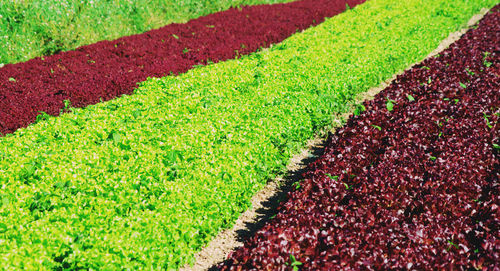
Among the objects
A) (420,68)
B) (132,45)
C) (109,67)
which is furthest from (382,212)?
(132,45)

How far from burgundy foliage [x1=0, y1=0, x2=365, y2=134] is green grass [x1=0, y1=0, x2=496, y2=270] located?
1.68m

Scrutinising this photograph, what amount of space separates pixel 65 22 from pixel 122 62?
13.6ft

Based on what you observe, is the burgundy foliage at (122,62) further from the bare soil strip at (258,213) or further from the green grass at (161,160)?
the bare soil strip at (258,213)

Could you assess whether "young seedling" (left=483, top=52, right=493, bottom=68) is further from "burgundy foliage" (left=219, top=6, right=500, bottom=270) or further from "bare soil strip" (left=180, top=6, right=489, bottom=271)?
"bare soil strip" (left=180, top=6, right=489, bottom=271)

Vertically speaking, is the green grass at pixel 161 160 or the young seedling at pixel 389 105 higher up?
the green grass at pixel 161 160

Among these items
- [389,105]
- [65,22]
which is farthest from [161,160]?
[65,22]

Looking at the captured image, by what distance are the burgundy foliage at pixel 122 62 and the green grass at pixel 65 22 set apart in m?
1.66

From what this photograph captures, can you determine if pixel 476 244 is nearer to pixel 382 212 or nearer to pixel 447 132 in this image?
pixel 382 212

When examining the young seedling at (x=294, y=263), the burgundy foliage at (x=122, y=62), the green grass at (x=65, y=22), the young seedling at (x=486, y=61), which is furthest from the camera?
the green grass at (x=65, y=22)

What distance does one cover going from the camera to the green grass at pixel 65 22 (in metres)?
13.3

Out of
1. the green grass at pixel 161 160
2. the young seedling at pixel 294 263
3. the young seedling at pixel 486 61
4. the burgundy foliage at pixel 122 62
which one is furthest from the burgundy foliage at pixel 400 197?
the burgundy foliage at pixel 122 62

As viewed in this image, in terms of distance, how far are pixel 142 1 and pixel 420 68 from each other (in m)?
11.7

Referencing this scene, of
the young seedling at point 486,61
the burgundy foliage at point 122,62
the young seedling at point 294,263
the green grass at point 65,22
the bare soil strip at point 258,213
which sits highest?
the green grass at point 65,22

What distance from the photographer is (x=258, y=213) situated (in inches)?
295
